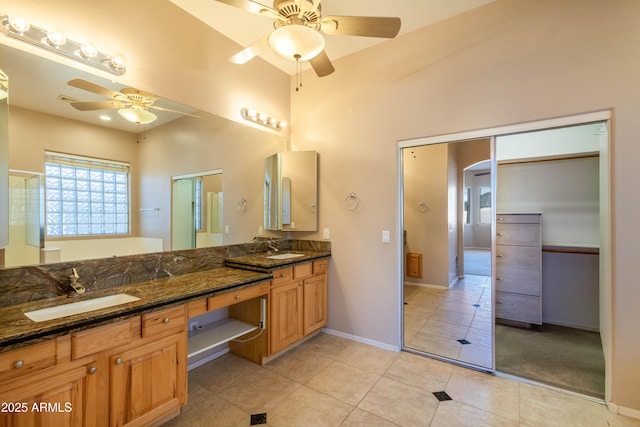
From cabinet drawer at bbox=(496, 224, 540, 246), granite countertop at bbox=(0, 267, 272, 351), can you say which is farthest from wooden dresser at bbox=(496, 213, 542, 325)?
granite countertop at bbox=(0, 267, 272, 351)

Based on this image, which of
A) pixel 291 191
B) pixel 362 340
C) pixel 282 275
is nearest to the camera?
pixel 282 275

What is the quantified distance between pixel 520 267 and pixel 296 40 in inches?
138

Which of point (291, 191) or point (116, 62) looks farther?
point (291, 191)

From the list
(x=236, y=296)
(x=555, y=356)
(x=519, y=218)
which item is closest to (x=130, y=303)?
(x=236, y=296)

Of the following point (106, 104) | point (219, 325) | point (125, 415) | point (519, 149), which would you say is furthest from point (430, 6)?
point (125, 415)

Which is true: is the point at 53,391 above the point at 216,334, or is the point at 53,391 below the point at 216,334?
above

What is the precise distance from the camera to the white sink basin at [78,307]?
4.75 ft

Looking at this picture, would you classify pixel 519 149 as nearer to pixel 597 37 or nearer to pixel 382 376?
pixel 597 37

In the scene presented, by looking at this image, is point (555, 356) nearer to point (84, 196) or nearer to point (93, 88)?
point (84, 196)

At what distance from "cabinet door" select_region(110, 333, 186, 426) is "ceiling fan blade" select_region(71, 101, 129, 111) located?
1674mm

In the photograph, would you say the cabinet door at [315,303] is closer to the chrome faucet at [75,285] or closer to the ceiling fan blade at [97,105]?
the chrome faucet at [75,285]

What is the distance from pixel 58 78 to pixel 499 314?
4.82 meters

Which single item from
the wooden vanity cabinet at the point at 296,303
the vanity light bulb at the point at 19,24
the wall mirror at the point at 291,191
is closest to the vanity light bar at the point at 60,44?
the vanity light bulb at the point at 19,24

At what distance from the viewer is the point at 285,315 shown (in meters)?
2.75
